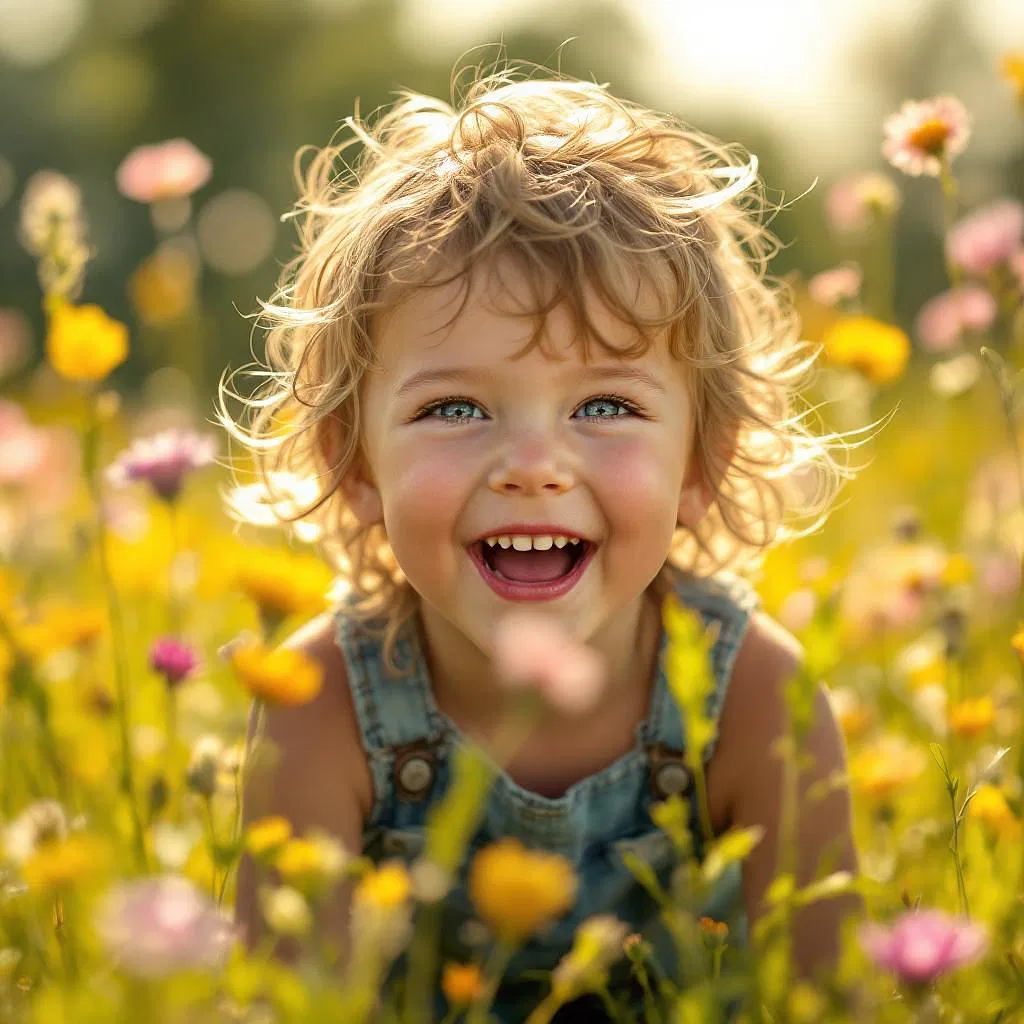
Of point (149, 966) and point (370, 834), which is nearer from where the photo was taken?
point (149, 966)

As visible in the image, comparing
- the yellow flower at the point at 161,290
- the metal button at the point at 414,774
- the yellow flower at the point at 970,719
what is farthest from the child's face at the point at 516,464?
the yellow flower at the point at 161,290

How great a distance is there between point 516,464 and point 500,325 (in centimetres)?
14

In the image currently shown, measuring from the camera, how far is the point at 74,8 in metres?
10.3

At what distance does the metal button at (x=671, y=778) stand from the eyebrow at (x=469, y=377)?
1.45 ft

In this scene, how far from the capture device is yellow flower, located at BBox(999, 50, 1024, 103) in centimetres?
164

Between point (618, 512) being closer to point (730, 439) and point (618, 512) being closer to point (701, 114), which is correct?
point (730, 439)

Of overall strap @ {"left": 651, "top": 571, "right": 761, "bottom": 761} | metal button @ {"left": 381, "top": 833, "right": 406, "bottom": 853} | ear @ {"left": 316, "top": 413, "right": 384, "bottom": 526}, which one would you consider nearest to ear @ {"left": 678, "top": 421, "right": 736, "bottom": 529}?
overall strap @ {"left": 651, "top": 571, "right": 761, "bottom": 761}

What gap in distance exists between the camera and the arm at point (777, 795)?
149 centimetres

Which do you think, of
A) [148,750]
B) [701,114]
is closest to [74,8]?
[701,114]

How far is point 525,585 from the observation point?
4.58 ft

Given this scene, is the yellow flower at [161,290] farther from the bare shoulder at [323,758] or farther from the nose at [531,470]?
the nose at [531,470]

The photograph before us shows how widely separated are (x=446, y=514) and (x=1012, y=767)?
0.67 m

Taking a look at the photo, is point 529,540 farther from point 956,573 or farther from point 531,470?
point 956,573

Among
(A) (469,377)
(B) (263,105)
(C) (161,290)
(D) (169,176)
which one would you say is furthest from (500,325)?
(B) (263,105)
